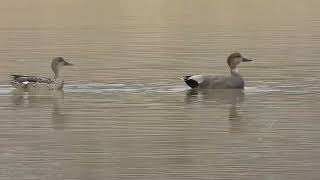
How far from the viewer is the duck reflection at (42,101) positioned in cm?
1460

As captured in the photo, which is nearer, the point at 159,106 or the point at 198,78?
the point at 159,106

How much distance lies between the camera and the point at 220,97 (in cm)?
1703

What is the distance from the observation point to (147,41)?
86.9 ft

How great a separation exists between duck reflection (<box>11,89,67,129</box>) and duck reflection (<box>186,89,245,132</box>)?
A: 1914 mm

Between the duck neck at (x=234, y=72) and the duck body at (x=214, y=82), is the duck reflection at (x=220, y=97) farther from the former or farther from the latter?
the duck neck at (x=234, y=72)

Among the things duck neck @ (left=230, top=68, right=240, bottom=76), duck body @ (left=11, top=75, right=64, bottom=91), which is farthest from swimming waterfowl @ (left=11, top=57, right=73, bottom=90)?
duck neck @ (left=230, top=68, right=240, bottom=76)

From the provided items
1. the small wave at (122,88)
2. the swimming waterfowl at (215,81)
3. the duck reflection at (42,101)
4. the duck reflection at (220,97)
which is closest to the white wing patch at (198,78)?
the swimming waterfowl at (215,81)

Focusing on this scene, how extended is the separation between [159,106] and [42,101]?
207 centimetres

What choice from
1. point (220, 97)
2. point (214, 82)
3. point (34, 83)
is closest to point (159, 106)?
point (220, 97)

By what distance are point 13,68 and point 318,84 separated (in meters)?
5.84

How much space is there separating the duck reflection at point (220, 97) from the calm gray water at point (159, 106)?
0.02 metres

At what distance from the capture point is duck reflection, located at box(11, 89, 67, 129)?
14595 millimetres

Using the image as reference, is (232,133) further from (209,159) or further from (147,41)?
(147,41)

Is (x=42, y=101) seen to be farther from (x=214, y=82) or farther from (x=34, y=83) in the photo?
(x=214, y=82)
